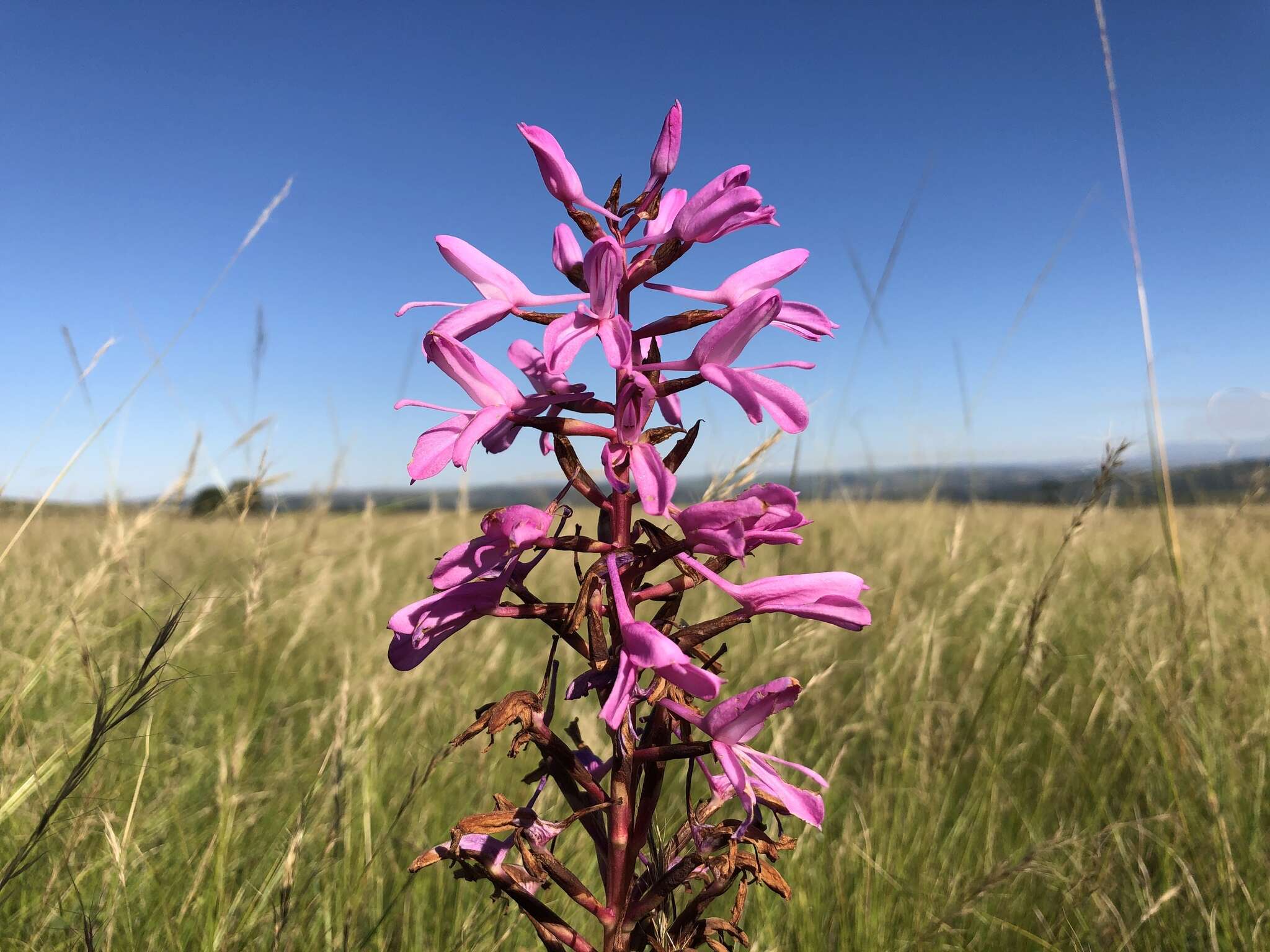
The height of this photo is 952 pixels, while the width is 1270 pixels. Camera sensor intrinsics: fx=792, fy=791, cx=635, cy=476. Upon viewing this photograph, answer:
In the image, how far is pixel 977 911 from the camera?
235 cm

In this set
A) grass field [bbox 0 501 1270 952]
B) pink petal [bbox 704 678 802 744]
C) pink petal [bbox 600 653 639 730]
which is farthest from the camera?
grass field [bbox 0 501 1270 952]

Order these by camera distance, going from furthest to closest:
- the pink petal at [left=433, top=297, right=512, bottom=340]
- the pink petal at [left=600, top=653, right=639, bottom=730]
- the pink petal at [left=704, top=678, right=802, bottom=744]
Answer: the pink petal at [left=433, top=297, right=512, bottom=340], the pink petal at [left=704, top=678, right=802, bottom=744], the pink petal at [left=600, top=653, right=639, bottom=730]

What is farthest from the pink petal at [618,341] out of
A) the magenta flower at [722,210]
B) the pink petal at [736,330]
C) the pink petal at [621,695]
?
the pink petal at [621,695]

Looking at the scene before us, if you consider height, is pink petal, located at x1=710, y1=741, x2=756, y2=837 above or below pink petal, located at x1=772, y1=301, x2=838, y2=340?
below

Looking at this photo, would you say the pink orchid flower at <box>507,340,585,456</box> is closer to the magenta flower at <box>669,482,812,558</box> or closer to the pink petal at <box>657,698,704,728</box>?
the magenta flower at <box>669,482,812,558</box>

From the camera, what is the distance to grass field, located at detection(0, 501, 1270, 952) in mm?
2229

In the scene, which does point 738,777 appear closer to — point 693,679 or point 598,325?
point 693,679

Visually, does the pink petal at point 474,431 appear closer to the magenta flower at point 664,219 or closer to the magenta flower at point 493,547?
the magenta flower at point 493,547

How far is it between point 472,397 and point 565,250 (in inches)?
13.8

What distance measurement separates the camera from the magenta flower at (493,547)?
138cm

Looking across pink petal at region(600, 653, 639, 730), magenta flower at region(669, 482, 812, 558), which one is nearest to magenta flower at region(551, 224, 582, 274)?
magenta flower at region(669, 482, 812, 558)

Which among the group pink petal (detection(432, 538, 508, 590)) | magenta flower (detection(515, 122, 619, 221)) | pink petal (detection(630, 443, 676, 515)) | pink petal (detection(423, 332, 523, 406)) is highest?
magenta flower (detection(515, 122, 619, 221))

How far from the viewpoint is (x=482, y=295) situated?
1521 mm

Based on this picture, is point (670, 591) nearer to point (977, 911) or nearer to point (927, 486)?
point (977, 911)
